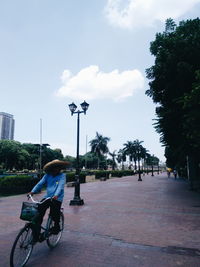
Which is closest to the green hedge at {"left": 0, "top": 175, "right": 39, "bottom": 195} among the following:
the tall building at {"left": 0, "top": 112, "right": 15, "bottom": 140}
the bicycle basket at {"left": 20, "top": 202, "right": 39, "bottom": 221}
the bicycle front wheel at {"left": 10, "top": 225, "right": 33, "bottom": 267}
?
the bicycle front wheel at {"left": 10, "top": 225, "right": 33, "bottom": 267}

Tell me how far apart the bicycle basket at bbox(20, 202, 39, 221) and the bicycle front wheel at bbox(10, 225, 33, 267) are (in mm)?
149

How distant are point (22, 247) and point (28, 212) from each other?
1.93 feet

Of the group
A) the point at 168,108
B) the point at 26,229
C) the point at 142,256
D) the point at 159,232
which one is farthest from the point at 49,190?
the point at 168,108

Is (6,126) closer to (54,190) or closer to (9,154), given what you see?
(9,154)

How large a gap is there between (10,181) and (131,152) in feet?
202

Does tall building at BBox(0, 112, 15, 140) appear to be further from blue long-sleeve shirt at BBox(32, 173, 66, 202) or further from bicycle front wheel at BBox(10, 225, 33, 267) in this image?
bicycle front wheel at BBox(10, 225, 33, 267)

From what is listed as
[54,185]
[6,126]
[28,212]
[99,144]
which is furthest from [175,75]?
[6,126]

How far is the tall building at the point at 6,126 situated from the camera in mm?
125375

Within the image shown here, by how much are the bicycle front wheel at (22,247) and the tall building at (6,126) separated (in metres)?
135

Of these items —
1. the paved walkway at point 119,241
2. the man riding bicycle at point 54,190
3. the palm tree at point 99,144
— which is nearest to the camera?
the paved walkway at point 119,241

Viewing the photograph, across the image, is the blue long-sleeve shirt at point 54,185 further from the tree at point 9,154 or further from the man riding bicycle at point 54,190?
the tree at point 9,154

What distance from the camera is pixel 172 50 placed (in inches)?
498

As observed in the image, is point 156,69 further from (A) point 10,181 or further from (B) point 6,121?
(B) point 6,121

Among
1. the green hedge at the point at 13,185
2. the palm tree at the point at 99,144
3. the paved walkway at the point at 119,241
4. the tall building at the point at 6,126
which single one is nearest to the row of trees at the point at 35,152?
the palm tree at the point at 99,144
